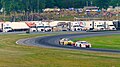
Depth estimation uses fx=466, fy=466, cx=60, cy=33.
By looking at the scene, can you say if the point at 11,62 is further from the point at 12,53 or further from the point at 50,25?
the point at 50,25

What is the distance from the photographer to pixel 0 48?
83062 mm

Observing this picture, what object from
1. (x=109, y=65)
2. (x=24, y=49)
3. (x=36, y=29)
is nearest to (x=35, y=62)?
(x=109, y=65)

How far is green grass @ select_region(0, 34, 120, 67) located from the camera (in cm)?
5953

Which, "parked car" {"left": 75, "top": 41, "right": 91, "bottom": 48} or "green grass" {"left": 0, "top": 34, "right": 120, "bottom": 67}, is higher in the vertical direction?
"parked car" {"left": 75, "top": 41, "right": 91, "bottom": 48}

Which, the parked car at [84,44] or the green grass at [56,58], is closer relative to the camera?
the green grass at [56,58]

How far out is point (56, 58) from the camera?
65.9 metres

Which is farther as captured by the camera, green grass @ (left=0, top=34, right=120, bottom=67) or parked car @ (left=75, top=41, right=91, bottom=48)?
parked car @ (left=75, top=41, right=91, bottom=48)

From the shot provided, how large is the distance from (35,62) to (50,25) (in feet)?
284

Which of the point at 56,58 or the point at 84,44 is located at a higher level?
the point at 84,44

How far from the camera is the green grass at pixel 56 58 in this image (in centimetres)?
5953

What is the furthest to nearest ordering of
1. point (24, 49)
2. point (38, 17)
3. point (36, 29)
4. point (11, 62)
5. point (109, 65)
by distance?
point (38, 17), point (36, 29), point (24, 49), point (11, 62), point (109, 65)

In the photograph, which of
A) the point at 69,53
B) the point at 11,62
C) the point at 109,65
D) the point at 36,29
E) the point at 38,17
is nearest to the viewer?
the point at 109,65

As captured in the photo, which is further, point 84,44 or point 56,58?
point 84,44

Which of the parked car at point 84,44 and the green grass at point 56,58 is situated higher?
the parked car at point 84,44
